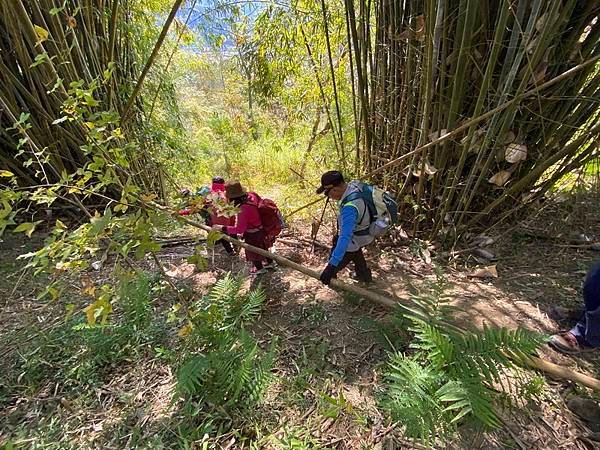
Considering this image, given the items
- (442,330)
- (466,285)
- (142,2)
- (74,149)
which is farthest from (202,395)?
(142,2)

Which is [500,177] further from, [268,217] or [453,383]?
[268,217]

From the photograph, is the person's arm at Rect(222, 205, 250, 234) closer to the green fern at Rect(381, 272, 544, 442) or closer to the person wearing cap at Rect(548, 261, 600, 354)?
the green fern at Rect(381, 272, 544, 442)

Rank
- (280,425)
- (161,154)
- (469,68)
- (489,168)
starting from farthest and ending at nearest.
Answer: (161,154)
(489,168)
(469,68)
(280,425)

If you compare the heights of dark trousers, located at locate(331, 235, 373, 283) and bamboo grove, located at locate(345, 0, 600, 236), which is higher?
bamboo grove, located at locate(345, 0, 600, 236)

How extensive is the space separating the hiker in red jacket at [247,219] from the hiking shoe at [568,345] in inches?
77.4

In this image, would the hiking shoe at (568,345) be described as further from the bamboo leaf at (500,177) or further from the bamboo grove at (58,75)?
the bamboo grove at (58,75)

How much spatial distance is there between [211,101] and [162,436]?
1111 centimetres

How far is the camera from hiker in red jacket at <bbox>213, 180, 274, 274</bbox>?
2387 mm

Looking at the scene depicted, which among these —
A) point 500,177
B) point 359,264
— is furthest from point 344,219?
point 500,177

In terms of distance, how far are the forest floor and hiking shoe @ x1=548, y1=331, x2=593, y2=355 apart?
44 mm

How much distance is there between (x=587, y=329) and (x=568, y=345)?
141 millimetres

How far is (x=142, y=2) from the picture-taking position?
359 cm

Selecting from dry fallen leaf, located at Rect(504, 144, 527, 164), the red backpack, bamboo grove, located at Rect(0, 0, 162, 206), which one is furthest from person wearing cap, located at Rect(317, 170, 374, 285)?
bamboo grove, located at Rect(0, 0, 162, 206)

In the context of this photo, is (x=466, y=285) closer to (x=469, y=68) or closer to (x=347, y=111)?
(x=469, y=68)
